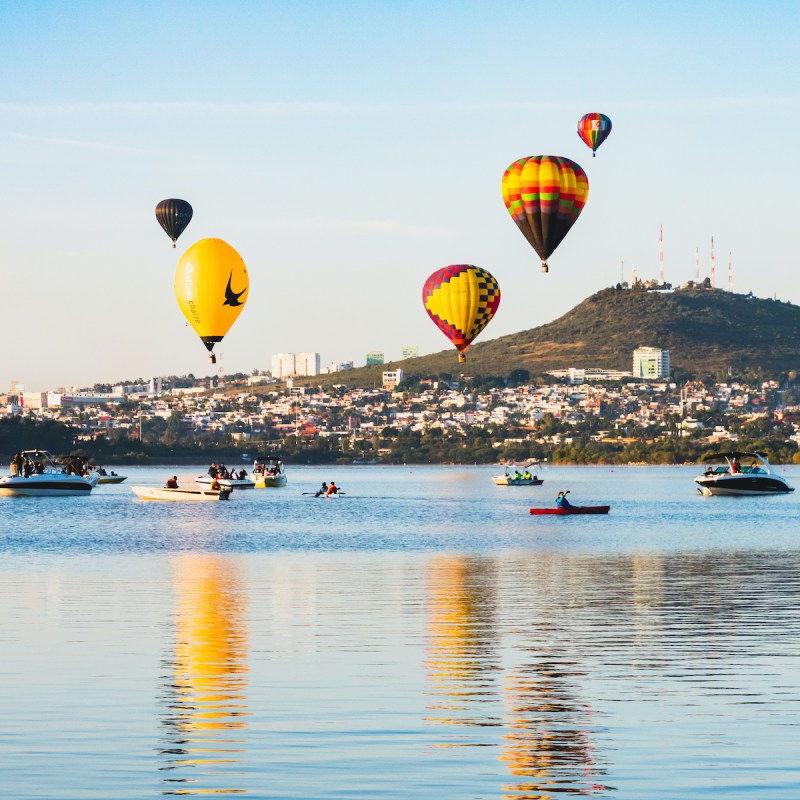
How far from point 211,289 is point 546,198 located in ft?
60.0

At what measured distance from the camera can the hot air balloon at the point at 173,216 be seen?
358 feet

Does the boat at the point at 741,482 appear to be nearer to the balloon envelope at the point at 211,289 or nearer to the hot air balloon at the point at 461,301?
the hot air balloon at the point at 461,301

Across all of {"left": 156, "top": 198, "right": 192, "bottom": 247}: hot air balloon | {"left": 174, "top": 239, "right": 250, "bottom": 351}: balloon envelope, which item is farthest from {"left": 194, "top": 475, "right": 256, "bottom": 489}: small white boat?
{"left": 174, "top": 239, "right": 250, "bottom": 351}: balloon envelope

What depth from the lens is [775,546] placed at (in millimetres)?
60062

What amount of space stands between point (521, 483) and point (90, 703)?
460ft

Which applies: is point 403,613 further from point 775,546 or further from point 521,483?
point 521,483

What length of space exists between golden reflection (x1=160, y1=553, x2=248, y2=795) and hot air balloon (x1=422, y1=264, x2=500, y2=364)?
61373 millimetres

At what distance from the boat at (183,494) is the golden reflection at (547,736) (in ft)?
280

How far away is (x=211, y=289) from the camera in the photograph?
303ft

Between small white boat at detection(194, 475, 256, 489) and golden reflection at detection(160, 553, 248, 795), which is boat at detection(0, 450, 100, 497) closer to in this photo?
small white boat at detection(194, 475, 256, 489)

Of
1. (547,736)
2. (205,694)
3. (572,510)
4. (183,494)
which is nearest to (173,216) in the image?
(183,494)

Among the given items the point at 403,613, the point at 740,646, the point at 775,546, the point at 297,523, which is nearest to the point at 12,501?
the point at 297,523

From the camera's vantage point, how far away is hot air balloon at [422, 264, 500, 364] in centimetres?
10019

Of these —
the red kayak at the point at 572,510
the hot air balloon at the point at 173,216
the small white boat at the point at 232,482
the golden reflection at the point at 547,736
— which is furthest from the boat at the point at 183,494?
the golden reflection at the point at 547,736
